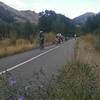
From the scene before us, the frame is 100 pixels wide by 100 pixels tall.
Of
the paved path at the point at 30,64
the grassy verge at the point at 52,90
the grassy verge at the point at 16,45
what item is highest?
the grassy verge at the point at 52,90

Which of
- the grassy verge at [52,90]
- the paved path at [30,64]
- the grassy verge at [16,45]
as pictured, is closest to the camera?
the grassy verge at [52,90]

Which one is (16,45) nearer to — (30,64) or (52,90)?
(30,64)

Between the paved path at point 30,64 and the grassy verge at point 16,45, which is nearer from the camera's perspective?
the paved path at point 30,64

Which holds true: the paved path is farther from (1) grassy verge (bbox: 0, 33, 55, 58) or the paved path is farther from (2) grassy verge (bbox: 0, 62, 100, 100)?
(1) grassy verge (bbox: 0, 33, 55, 58)

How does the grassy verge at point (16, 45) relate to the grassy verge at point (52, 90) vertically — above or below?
below

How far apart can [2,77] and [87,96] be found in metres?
0.93

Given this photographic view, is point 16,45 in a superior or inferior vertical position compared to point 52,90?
inferior

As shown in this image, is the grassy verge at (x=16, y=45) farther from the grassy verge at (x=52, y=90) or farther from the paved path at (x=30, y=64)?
the grassy verge at (x=52, y=90)

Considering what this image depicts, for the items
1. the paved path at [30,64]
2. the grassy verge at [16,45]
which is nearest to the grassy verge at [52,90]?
the paved path at [30,64]

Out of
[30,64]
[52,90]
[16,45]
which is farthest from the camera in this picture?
[16,45]

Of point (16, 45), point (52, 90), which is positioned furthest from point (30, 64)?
point (16, 45)

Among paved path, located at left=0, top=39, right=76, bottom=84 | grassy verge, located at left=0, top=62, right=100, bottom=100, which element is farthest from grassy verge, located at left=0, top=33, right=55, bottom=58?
grassy verge, located at left=0, top=62, right=100, bottom=100

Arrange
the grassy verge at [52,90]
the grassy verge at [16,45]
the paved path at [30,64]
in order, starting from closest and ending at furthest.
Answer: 1. the grassy verge at [52,90]
2. the paved path at [30,64]
3. the grassy verge at [16,45]

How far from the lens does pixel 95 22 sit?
9069cm
